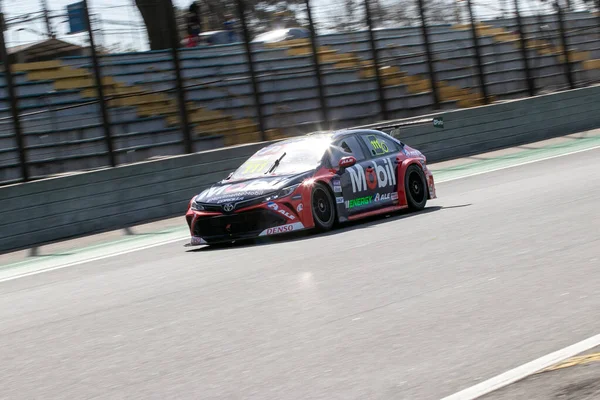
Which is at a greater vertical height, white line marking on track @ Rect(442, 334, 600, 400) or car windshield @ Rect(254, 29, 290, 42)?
car windshield @ Rect(254, 29, 290, 42)

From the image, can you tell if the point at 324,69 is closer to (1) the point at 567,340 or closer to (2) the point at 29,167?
(2) the point at 29,167

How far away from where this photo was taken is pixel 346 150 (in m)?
13.3

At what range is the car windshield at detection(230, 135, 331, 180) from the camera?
12.7m

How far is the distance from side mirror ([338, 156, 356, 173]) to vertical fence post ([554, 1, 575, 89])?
53.1ft

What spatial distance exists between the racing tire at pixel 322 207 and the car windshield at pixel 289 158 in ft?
1.12

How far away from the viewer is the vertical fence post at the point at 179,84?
18.5m

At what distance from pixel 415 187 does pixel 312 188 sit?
7.46ft

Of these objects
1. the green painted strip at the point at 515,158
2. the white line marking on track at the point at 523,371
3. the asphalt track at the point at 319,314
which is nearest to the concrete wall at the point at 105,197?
the green painted strip at the point at 515,158

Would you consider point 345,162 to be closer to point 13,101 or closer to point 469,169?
point 13,101

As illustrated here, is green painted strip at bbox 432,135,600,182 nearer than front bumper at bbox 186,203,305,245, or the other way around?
front bumper at bbox 186,203,305,245

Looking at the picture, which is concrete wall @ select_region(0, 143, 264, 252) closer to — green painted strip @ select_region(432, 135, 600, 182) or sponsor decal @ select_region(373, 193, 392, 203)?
green painted strip @ select_region(432, 135, 600, 182)

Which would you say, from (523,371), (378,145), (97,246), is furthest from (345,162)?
(523,371)

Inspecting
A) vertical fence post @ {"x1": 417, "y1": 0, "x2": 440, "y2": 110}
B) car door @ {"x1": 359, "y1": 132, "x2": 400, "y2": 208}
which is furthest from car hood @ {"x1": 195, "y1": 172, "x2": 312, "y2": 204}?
vertical fence post @ {"x1": 417, "y1": 0, "x2": 440, "y2": 110}

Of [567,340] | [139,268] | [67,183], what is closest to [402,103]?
[67,183]
